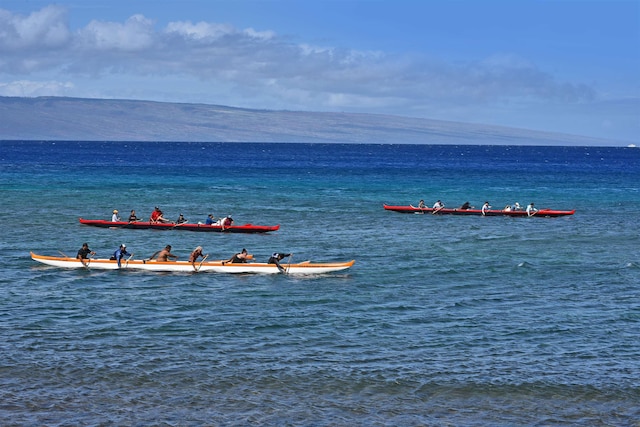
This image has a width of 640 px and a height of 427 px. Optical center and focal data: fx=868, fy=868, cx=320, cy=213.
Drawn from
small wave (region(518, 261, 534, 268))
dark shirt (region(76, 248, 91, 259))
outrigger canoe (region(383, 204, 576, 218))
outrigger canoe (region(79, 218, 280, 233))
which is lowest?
outrigger canoe (region(79, 218, 280, 233))

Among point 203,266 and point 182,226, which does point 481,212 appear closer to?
point 182,226

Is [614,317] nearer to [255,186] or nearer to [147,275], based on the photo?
[147,275]

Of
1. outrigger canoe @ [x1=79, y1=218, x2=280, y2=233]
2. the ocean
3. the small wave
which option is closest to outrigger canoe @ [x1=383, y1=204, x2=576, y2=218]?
the ocean

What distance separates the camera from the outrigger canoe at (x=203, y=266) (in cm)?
4034

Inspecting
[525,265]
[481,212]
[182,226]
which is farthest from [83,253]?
[481,212]

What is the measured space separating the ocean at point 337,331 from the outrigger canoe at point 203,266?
0.47 meters

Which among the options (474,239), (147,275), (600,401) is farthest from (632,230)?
(600,401)

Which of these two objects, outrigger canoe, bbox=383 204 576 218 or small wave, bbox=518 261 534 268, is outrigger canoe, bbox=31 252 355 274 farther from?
outrigger canoe, bbox=383 204 576 218

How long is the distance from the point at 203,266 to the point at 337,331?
12.7m

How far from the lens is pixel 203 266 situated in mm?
40594

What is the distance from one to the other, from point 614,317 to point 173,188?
70168 millimetres

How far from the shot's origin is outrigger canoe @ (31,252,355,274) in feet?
132

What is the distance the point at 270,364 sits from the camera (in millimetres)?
25688

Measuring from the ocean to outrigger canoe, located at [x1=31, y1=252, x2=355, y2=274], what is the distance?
0.47 m
